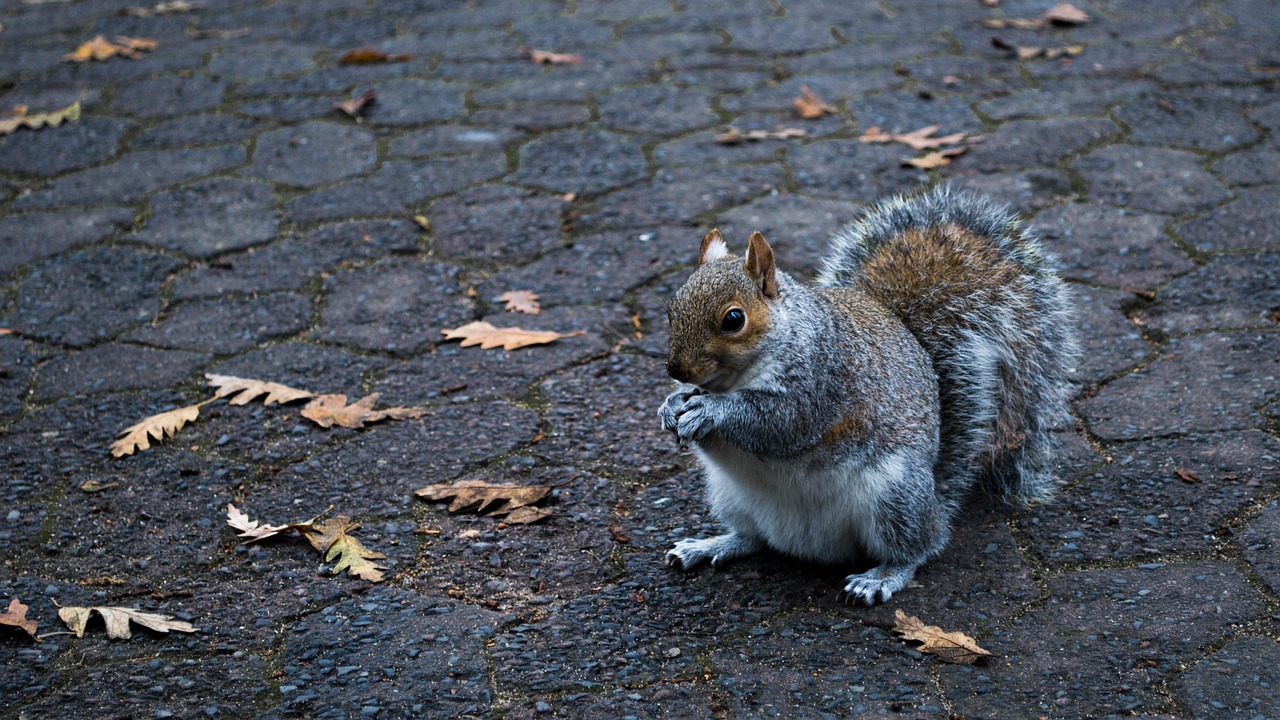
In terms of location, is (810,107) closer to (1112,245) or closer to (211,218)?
(1112,245)

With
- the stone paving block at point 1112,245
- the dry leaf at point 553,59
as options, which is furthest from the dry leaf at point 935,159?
the dry leaf at point 553,59

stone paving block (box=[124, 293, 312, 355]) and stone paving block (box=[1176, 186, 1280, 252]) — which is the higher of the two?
stone paving block (box=[1176, 186, 1280, 252])

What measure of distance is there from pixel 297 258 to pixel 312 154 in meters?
0.83

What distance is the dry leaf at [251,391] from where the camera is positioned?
286 centimetres

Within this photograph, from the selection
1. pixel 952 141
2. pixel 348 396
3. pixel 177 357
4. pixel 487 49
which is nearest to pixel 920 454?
pixel 348 396

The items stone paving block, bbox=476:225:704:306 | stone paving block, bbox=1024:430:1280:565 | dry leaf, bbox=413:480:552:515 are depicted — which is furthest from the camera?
stone paving block, bbox=476:225:704:306

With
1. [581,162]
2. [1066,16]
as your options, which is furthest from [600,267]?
[1066,16]

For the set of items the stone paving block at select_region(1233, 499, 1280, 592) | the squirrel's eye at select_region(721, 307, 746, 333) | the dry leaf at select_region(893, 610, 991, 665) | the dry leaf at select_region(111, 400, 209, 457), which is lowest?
the dry leaf at select_region(893, 610, 991, 665)

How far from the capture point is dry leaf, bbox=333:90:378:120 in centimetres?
456

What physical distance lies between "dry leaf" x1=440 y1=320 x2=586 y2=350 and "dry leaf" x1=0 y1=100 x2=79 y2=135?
243 cm

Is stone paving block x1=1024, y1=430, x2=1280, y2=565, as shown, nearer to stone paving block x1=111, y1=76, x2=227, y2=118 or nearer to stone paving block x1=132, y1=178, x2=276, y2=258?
stone paving block x1=132, y1=178, x2=276, y2=258

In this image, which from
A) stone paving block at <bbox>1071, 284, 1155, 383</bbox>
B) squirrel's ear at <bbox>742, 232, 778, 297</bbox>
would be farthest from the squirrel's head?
stone paving block at <bbox>1071, 284, 1155, 383</bbox>

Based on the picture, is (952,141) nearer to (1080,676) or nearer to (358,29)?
(1080,676)

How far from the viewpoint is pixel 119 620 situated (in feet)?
6.92
